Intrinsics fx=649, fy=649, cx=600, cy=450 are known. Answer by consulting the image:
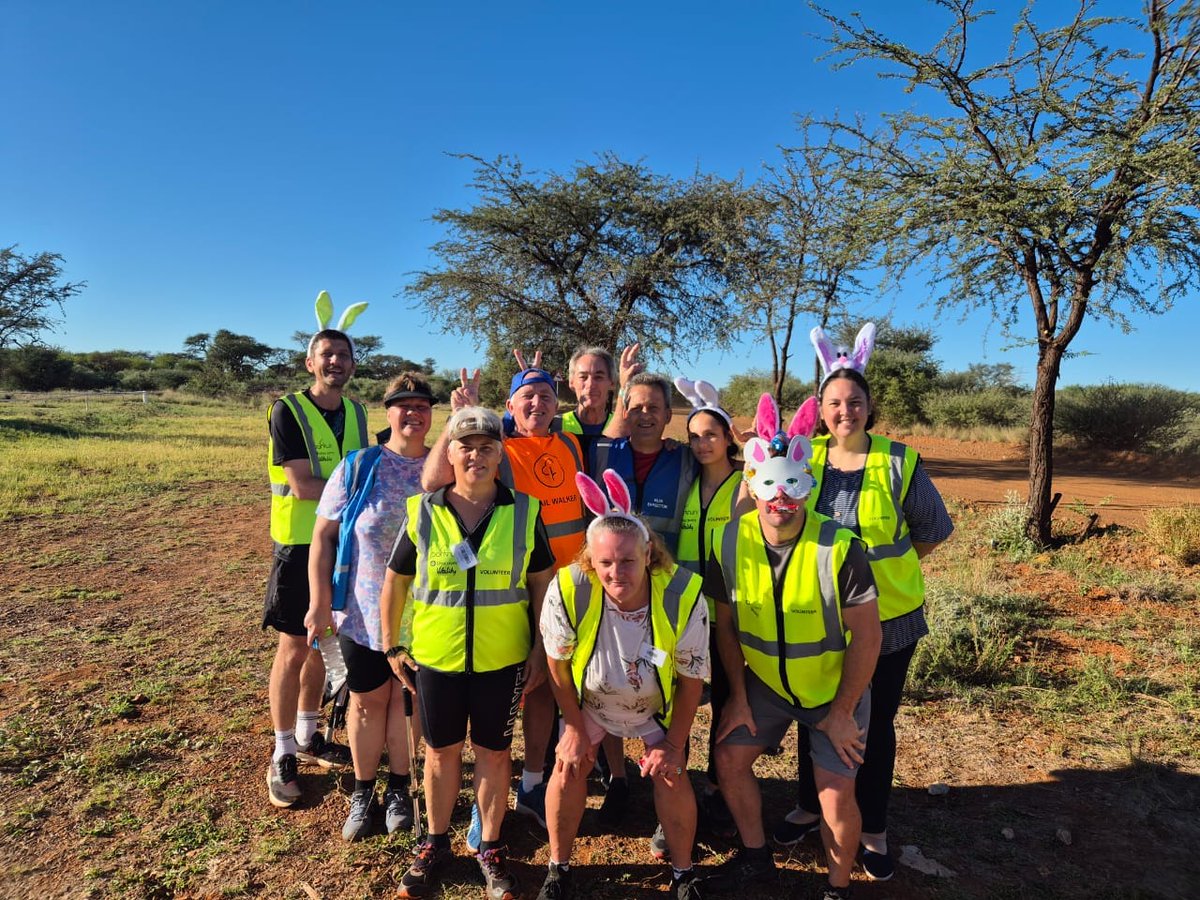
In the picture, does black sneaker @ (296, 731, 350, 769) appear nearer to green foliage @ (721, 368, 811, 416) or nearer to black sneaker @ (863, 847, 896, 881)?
black sneaker @ (863, 847, 896, 881)

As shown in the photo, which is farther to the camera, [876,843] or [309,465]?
[309,465]

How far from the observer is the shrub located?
22.7 ft

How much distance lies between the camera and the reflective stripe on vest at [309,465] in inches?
134

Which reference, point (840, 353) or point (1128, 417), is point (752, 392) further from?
point (840, 353)

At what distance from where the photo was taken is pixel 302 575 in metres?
3.41

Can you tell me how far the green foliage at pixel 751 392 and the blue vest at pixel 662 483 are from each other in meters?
23.2

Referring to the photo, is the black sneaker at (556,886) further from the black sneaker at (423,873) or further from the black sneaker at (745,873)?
the black sneaker at (745,873)

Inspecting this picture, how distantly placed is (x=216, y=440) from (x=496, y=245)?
34.1 ft

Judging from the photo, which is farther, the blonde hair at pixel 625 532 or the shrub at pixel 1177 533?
the shrub at pixel 1177 533

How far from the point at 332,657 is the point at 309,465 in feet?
3.24

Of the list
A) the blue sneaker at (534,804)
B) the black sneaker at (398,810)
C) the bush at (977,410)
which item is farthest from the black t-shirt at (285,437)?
the bush at (977,410)

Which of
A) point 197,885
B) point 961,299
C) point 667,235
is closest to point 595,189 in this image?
point 667,235

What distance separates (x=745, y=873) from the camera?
2799 mm

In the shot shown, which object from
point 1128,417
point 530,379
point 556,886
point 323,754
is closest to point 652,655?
point 556,886
